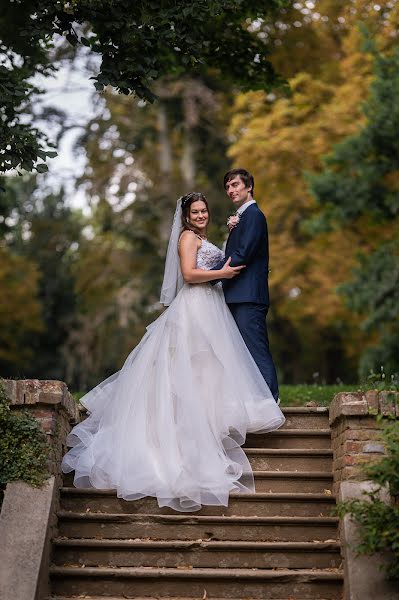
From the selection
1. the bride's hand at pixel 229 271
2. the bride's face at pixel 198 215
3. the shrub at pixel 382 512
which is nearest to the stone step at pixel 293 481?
the shrub at pixel 382 512

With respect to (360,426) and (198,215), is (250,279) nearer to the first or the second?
(198,215)

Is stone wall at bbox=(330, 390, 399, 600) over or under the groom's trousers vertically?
under

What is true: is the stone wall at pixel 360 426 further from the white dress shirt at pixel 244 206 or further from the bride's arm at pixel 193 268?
the white dress shirt at pixel 244 206

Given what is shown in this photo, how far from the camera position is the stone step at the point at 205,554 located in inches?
260

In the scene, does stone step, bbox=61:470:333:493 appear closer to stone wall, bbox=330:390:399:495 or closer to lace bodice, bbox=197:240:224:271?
stone wall, bbox=330:390:399:495

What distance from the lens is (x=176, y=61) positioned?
42.0 feet

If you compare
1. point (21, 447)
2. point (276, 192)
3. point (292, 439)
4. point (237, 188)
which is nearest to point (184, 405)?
point (292, 439)

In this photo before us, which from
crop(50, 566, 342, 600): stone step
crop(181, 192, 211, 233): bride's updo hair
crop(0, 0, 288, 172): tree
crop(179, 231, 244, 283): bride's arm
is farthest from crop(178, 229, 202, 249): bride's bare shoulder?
crop(50, 566, 342, 600): stone step

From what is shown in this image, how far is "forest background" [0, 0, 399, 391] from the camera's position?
1738cm

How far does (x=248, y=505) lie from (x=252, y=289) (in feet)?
7.00

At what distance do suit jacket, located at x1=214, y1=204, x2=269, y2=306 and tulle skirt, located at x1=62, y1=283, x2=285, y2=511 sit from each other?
21 cm

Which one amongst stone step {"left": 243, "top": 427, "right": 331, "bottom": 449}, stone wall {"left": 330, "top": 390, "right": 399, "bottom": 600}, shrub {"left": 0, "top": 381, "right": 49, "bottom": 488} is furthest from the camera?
stone step {"left": 243, "top": 427, "right": 331, "bottom": 449}

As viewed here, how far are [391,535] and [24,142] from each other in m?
4.92

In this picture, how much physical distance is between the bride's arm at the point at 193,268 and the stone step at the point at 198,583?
280 centimetres
